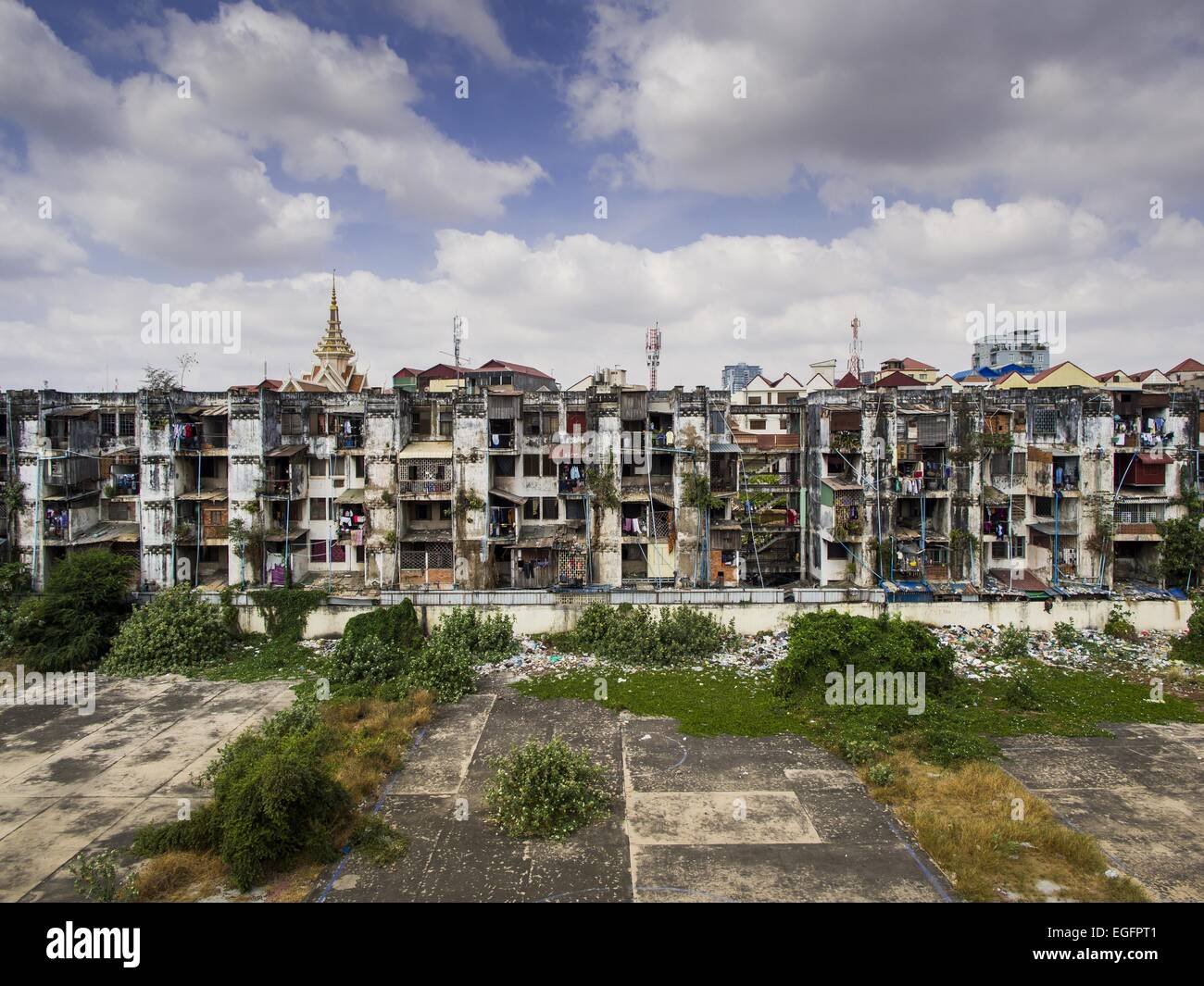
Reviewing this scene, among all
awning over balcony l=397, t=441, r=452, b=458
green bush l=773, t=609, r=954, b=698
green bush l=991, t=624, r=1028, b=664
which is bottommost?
green bush l=991, t=624, r=1028, b=664

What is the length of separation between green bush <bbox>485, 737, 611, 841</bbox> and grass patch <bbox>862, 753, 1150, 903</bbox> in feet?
21.9

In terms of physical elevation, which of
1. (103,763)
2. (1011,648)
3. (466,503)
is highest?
(466,503)

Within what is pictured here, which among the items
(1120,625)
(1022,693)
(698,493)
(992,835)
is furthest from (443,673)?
(1120,625)

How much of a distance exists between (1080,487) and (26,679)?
134ft

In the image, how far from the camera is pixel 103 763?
1998 cm

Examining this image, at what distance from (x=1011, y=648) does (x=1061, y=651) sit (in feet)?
7.45

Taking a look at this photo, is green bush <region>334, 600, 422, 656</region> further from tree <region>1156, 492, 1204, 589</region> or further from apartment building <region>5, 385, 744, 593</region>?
tree <region>1156, 492, 1204, 589</region>

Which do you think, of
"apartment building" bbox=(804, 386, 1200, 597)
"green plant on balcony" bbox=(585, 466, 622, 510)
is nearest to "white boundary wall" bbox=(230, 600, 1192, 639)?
"apartment building" bbox=(804, 386, 1200, 597)

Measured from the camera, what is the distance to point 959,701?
23.3 meters

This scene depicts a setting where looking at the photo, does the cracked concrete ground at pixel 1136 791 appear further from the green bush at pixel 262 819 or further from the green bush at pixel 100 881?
the green bush at pixel 100 881

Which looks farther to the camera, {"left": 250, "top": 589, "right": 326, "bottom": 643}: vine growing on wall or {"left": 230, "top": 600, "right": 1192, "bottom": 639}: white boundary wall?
{"left": 250, "top": 589, "right": 326, "bottom": 643}: vine growing on wall

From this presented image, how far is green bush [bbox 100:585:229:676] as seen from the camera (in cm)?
2700

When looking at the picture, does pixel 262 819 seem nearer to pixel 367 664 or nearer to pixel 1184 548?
pixel 367 664
